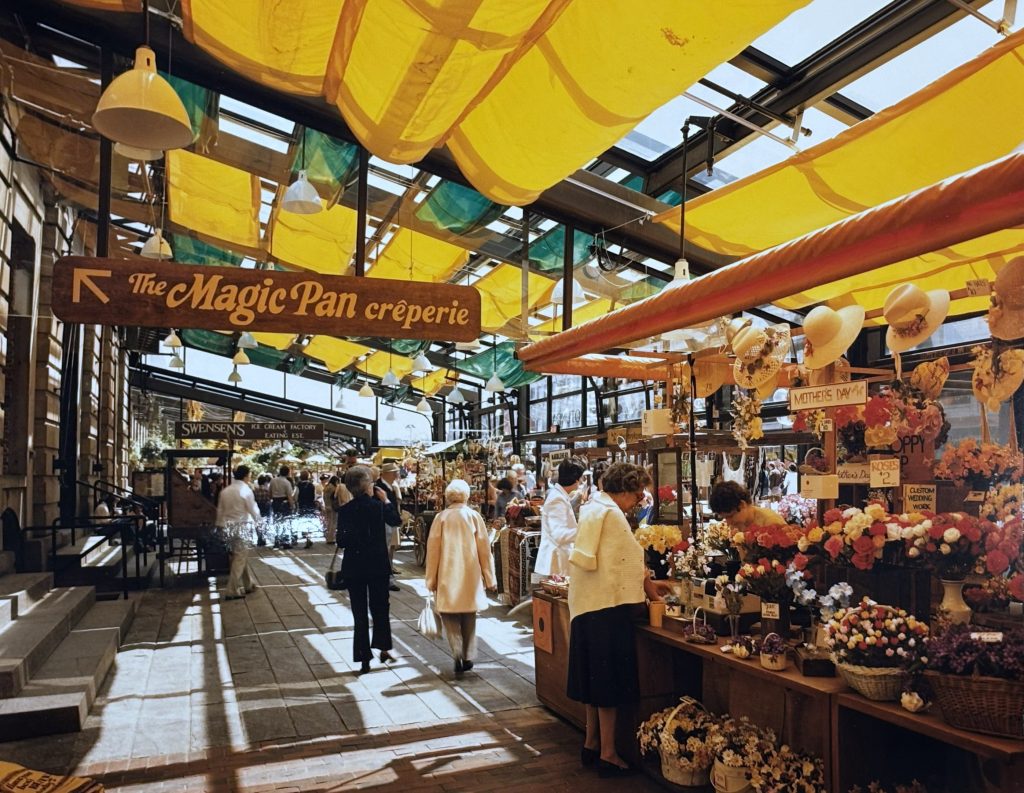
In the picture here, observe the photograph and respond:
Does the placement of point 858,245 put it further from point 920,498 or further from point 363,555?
point 363,555

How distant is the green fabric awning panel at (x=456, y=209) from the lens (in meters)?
6.38

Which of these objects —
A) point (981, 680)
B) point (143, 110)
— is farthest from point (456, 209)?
point (981, 680)

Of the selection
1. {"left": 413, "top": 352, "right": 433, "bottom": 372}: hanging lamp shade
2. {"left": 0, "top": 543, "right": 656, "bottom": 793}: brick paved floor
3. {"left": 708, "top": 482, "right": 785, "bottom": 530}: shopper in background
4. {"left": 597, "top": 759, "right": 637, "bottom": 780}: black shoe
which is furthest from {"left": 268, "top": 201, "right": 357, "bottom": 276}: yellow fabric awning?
{"left": 597, "top": 759, "right": 637, "bottom": 780}: black shoe

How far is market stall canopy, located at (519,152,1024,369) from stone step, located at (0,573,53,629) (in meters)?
4.88

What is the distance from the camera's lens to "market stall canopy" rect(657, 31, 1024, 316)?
4.11 m

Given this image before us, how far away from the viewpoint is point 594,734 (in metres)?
3.93

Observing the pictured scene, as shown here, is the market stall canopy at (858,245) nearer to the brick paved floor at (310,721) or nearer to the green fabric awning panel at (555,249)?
the brick paved floor at (310,721)

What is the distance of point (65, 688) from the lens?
4.63 metres

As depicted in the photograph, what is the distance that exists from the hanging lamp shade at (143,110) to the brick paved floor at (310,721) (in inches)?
118

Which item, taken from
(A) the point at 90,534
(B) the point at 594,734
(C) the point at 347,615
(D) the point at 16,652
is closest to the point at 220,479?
(A) the point at 90,534

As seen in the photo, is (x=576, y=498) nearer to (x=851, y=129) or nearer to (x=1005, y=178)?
(x=851, y=129)

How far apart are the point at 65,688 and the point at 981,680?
4803 mm

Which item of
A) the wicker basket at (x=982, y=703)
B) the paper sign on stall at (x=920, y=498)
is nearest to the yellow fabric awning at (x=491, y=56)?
the paper sign on stall at (x=920, y=498)

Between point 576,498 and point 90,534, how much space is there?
691cm
